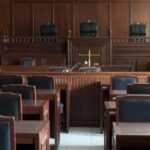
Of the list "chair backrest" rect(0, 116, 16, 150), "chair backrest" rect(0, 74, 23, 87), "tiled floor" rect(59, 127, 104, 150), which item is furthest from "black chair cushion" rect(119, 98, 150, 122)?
"chair backrest" rect(0, 74, 23, 87)

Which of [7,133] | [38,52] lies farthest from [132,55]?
[7,133]

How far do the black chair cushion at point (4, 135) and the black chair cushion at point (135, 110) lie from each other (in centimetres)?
113

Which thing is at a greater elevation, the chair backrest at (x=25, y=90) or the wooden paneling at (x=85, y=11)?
the wooden paneling at (x=85, y=11)

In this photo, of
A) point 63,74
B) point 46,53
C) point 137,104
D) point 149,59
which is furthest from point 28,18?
point 137,104

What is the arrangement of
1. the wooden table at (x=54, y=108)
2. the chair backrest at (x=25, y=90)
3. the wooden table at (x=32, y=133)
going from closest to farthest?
1. the wooden table at (x=32, y=133)
2. the chair backrest at (x=25, y=90)
3. the wooden table at (x=54, y=108)

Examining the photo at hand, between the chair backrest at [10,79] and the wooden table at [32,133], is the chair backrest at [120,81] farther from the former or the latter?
the wooden table at [32,133]

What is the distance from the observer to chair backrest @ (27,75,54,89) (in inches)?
220

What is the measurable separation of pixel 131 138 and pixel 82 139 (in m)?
3.20

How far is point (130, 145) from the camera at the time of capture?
8.64ft

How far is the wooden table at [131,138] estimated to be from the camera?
2566 millimetres

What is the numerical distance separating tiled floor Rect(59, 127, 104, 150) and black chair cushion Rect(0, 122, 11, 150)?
280 cm

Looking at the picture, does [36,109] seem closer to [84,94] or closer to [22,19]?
[84,94]

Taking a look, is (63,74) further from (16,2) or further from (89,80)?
(16,2)

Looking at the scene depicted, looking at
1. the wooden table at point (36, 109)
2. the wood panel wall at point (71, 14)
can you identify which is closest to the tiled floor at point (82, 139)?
the wooden table at point (36, 109)
